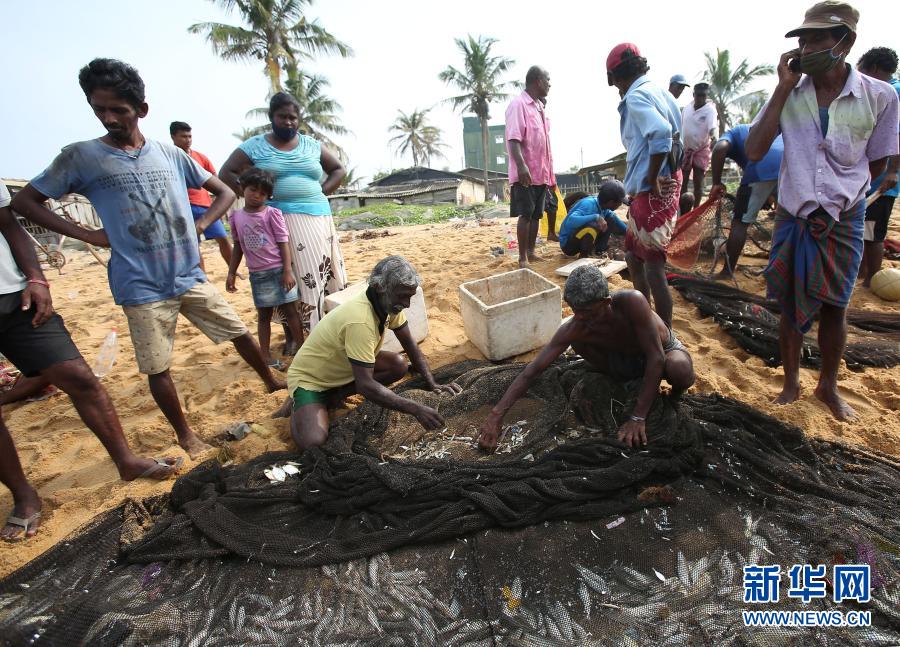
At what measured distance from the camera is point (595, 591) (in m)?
1.81

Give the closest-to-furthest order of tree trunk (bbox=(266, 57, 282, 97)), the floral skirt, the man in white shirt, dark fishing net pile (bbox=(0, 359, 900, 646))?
dark fishing net pile (bbox=(0, 359, 900, 646))
the floral skirt
the man in white shirt
tree trunk (bbox=(266, 57, 282, 97))

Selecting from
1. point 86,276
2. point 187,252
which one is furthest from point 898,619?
point 86,276

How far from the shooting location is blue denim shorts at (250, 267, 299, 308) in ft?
12.3

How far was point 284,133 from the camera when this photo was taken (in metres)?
3.42

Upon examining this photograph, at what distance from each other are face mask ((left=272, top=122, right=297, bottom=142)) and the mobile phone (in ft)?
10.3

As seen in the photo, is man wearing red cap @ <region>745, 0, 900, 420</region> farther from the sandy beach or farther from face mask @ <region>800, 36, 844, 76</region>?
the sandy beach

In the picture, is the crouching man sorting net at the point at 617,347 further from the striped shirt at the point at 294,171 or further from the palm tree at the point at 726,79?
the palm tree at the point at 726,79

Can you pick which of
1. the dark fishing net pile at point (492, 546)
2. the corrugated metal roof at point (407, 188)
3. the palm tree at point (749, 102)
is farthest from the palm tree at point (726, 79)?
the dark fishing net pile at point (492, 546)

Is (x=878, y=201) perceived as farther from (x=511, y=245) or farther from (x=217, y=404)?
(x=217, y=404)

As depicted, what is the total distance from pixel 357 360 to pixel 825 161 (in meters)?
2.78

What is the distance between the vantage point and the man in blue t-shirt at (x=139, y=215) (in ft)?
7.84

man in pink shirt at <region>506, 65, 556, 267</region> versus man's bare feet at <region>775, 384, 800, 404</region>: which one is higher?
man in pink shirt at <region>506, 65, 556, 267</region>

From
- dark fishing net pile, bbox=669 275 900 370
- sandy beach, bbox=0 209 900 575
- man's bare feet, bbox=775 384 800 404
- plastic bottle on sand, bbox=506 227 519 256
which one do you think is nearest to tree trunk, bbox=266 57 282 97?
plastic bottle on sand, bbox=506 227 519 256

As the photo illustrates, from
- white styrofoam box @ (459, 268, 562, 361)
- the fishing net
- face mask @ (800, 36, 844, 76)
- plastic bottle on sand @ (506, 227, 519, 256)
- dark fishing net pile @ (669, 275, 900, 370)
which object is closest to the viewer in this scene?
face mask @ (800, 36, 844, 76)
